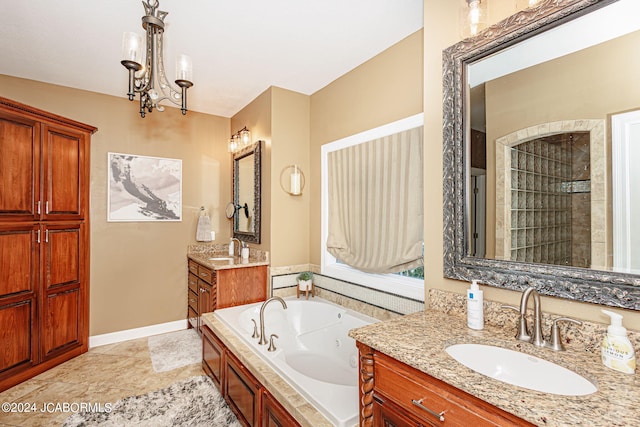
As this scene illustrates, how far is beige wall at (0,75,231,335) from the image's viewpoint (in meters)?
3.27

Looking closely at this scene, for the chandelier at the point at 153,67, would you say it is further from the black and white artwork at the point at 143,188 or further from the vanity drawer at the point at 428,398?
the black and white artwork at the point at 143,188

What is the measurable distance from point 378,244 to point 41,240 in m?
2.92

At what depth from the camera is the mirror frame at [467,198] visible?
1056mm

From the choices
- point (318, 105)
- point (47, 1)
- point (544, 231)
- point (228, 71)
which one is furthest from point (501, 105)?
point (47, 1)

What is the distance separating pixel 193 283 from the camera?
11.8 feet

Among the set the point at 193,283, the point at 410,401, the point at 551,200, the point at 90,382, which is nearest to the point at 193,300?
the point at 193,283

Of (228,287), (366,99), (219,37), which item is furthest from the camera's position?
(228,287)

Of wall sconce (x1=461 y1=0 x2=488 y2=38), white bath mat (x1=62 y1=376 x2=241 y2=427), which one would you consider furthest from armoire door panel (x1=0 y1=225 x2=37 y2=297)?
wall sconce (x1=461 y1=0 x2=488 y2=38)

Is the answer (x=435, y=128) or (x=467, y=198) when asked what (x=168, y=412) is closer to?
(x=467, y=198)

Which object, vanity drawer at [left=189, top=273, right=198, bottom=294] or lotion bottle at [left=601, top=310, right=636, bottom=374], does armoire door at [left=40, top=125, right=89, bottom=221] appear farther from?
lotion bottle at [left=601, top=310, right=636, bottom=374]

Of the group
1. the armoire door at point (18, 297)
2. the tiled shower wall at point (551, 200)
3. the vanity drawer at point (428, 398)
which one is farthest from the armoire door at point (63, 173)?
the tiled shower wall at point (551, 200)

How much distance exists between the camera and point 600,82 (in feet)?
3.58

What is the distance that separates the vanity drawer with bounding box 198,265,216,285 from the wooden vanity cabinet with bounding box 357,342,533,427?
6.82 ft

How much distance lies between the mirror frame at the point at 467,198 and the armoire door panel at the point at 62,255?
329 centimetres
